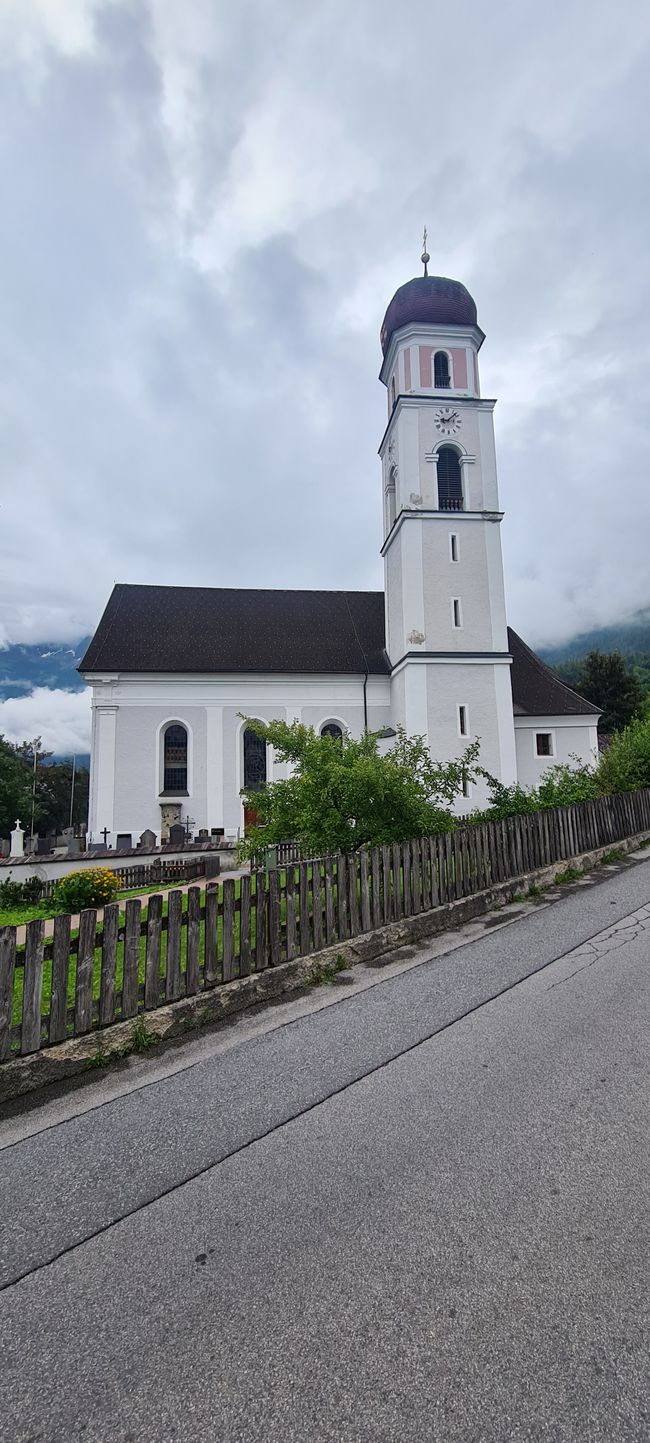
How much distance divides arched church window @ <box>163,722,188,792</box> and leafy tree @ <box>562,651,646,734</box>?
36673 mm

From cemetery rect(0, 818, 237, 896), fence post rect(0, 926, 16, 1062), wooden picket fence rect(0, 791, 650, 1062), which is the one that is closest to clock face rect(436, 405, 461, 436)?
cemetery rect(0, 818, 237, 896)


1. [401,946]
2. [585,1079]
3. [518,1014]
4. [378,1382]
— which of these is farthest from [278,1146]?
[401,946]

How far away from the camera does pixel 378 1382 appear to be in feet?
6.82

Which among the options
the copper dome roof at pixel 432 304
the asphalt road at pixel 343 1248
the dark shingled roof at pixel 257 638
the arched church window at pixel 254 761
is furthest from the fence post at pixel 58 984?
the copper dome roof at pixel 432 304

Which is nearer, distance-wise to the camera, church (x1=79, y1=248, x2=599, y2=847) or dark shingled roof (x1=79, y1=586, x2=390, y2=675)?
church (x1=79, y1=248, x2=599, y2=847)

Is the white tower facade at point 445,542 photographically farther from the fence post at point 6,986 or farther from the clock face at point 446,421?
the fence post at point 6,986

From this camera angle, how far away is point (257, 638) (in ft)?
94.5

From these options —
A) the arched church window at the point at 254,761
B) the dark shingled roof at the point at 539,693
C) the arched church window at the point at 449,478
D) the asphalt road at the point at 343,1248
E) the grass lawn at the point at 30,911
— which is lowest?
the asphalt road at the point at 343,1248

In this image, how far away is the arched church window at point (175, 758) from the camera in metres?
26.0

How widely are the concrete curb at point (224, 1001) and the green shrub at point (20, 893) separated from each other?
Result: 33.2 feet

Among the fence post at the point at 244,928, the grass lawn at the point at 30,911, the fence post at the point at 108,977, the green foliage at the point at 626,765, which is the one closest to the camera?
the fence post at the point at 108,977

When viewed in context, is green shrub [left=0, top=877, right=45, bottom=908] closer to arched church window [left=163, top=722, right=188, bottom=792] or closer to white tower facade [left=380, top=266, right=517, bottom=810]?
arched church window [left=163, top=722, right=188, bottom=792]

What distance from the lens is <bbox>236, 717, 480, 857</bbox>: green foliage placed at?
867 cm

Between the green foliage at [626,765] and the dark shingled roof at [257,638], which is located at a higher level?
the dark shingled roof at [257,638]
